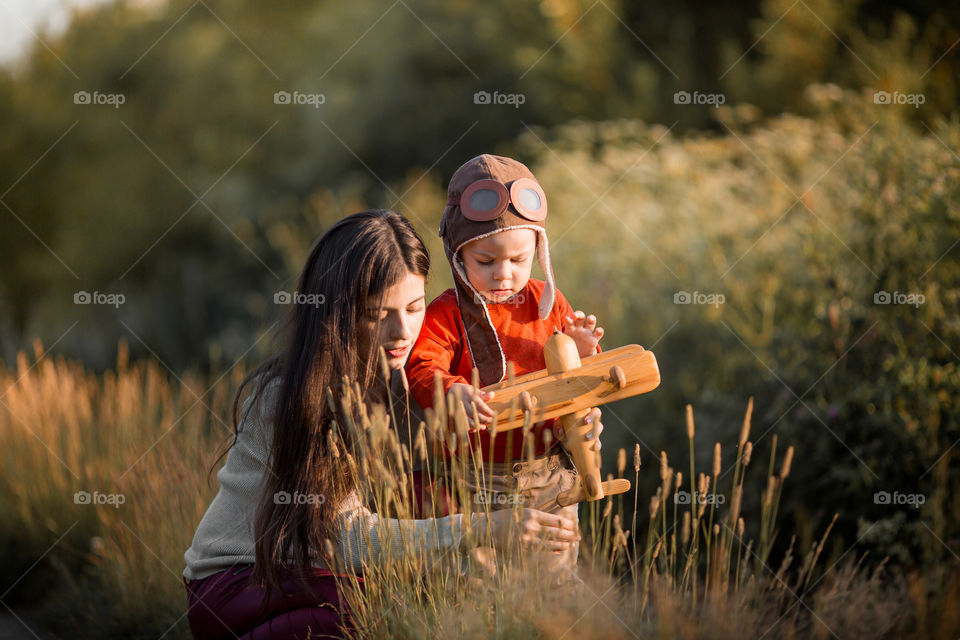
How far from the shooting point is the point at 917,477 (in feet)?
13.2

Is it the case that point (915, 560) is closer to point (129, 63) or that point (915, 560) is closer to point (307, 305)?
point (307, 305)

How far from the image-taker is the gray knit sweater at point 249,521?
2.66 metres

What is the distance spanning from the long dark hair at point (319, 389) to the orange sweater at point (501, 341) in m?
0.18

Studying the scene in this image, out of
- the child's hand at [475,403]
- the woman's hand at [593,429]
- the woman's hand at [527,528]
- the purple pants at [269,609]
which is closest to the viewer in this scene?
the child's hand at [475,403]

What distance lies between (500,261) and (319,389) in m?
0.68

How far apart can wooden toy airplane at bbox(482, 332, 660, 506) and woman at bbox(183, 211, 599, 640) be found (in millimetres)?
191

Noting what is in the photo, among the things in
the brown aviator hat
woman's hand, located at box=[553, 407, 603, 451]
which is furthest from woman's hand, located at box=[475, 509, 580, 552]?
the brown aviator hat

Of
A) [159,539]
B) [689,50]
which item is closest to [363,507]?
[159,539]

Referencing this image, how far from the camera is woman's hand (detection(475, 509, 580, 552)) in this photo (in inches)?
98.2

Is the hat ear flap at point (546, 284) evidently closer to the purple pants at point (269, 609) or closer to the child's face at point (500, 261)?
the child's face at point (500, 261)

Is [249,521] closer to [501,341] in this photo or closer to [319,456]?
[319,456]

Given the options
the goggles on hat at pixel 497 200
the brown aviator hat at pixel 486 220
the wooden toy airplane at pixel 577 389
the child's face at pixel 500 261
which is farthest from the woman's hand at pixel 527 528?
the goggles on hat at pixel 497 200

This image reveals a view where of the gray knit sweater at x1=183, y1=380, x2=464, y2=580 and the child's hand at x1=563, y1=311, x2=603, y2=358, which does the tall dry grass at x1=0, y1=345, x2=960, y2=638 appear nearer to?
the gray knit sweater at x1=183, y1=380, x2=464, y2=580

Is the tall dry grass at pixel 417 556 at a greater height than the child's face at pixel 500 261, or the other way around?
the child's face at pixel 500 261
